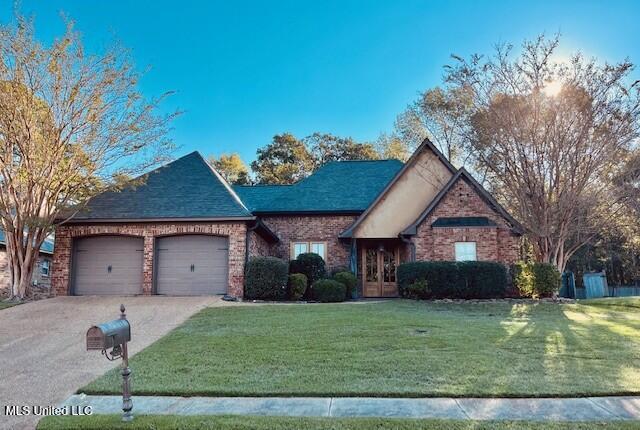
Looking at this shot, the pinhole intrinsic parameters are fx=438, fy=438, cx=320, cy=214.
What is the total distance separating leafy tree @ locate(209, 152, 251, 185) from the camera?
3977 cm

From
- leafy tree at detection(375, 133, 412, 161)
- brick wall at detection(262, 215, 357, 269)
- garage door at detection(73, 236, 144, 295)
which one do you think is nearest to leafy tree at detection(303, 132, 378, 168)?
leafy tree at detection(375, 133, 412, 161)

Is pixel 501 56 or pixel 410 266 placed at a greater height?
pixel 501 56

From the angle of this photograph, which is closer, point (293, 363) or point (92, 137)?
point (293, 363)

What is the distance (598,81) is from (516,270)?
7.11 metres

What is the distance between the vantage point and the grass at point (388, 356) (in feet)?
19.2

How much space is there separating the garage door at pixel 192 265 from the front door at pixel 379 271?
6272 millimetres

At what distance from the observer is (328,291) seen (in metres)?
15.2

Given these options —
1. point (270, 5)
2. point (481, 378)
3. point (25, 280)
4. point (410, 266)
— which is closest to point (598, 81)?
point (410, 266)

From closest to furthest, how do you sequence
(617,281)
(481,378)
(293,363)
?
(481,378), (293,363), (617,281)

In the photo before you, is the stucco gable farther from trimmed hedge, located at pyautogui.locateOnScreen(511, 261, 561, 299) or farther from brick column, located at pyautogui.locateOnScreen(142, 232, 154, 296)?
brick column, located at pyautogui.locateOnScreen(142, 232, 154, 296)

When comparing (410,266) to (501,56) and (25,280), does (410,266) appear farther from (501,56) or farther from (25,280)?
(25,280)

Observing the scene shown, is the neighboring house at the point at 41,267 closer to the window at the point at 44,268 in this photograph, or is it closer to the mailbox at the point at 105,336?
the window at the point at 44,268

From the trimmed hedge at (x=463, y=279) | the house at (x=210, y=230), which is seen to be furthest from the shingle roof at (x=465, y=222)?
the trimmed hedge at (x=463, y=279)

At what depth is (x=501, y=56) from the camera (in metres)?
16.5
